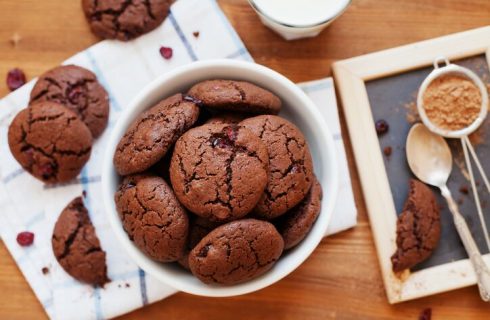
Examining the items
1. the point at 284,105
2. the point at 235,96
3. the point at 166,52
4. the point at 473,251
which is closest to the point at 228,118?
the point at 235,96

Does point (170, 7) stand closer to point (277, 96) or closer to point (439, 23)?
point (277, 96)

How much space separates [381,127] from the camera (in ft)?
5.06

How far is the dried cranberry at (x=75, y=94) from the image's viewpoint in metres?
1.49

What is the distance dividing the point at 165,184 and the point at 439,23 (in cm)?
94

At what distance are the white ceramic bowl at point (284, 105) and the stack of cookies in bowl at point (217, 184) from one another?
2 cm

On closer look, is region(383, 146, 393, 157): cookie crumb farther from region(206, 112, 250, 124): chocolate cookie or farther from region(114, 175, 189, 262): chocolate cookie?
region(114, 175, 189, 262): chocolate cookie

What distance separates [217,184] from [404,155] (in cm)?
67

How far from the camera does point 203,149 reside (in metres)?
1.10

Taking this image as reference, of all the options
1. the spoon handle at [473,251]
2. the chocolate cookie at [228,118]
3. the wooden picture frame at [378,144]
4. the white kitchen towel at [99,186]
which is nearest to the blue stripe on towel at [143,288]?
the white kitchen towel at [99,186]

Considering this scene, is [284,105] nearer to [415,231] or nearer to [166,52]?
[166,52]

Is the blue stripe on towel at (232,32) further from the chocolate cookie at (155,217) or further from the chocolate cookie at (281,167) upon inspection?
the chocolate cookie at (155,217)

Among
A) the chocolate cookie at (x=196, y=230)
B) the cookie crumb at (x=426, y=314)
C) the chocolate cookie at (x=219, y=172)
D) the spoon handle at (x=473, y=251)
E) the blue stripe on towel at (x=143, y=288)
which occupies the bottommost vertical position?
the cookie crumb at (x=426, y=314)

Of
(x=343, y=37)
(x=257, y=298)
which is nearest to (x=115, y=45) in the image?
(x=343, y=37)

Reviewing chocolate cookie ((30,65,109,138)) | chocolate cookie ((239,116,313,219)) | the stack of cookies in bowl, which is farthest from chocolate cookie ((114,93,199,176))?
chocolate cookie ((30,65,109,138))
